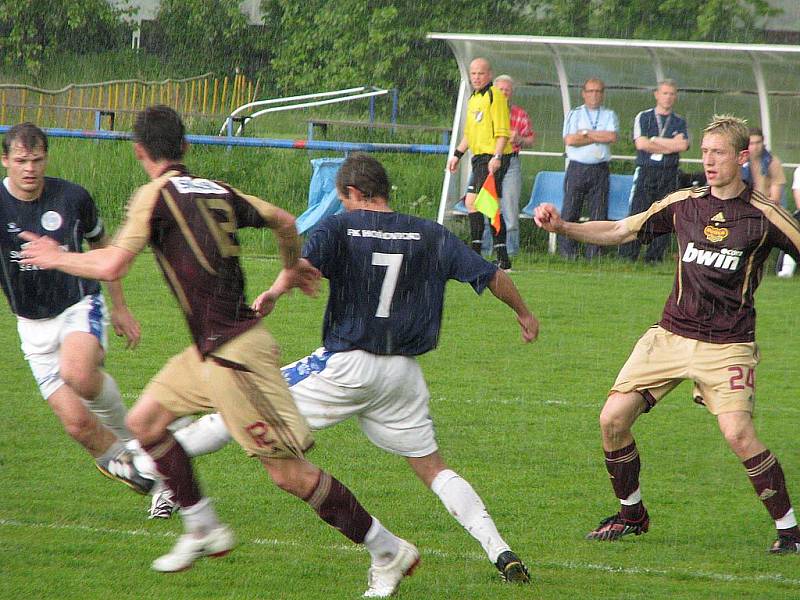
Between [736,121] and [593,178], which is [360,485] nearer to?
[736,121]

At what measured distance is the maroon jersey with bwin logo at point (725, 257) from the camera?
241 inches

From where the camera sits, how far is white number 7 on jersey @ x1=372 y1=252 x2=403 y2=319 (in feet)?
18.1

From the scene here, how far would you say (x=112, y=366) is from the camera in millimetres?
10141

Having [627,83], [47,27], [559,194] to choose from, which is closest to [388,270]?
[559,194]

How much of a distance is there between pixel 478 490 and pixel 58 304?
2377mm

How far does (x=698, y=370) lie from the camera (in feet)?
20.2

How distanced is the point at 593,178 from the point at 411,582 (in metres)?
11.0

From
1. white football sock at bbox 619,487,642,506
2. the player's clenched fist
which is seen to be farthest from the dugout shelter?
white football sock at bbox 619,487,642,506

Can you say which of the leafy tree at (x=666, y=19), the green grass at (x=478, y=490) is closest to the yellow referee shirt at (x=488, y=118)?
the green grass at (x=478, y=490)

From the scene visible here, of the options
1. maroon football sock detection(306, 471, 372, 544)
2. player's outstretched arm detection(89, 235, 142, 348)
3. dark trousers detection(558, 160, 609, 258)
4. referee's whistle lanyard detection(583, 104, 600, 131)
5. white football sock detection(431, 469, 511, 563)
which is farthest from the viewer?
dark trousers detection(558, 160, 609, 258)

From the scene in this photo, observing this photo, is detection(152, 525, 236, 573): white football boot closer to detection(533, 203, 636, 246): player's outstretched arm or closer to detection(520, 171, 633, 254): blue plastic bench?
detection(533, 203, 636, 246): player's outstretched arm

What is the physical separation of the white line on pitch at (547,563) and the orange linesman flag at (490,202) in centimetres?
865

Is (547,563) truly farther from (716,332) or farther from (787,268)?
(787,268)

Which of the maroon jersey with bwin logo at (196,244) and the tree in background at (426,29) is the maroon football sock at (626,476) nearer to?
the maroon jersey with bwin logo at (196,244)
